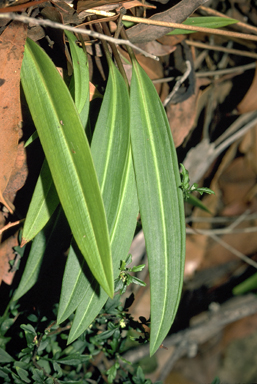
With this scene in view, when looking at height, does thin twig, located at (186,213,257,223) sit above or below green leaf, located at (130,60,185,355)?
below

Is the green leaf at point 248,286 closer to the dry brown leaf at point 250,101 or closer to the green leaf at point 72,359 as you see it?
the dry brown leaf at point 250,101

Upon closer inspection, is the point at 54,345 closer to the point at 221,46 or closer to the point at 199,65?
the point at 199,65

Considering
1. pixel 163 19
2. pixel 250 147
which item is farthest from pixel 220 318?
pixel 163 19

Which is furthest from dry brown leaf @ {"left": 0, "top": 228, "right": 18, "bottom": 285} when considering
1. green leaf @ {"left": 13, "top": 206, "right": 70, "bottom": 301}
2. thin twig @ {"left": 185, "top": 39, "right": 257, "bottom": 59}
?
thin twig @ {"left": 185, "top": 39, "right": 257, "bottom": 59}

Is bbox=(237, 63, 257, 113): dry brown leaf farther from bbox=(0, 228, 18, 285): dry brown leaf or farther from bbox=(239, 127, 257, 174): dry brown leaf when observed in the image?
bbox=(0, 228, 18, 285): dry brown leaf

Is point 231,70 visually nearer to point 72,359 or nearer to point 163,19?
point 163,19

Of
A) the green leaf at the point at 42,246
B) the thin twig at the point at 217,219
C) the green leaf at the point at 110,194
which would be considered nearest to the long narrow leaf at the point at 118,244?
the green leaf at the point at 110,194

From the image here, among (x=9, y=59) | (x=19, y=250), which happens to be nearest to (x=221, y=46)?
(x=9, y=59)
